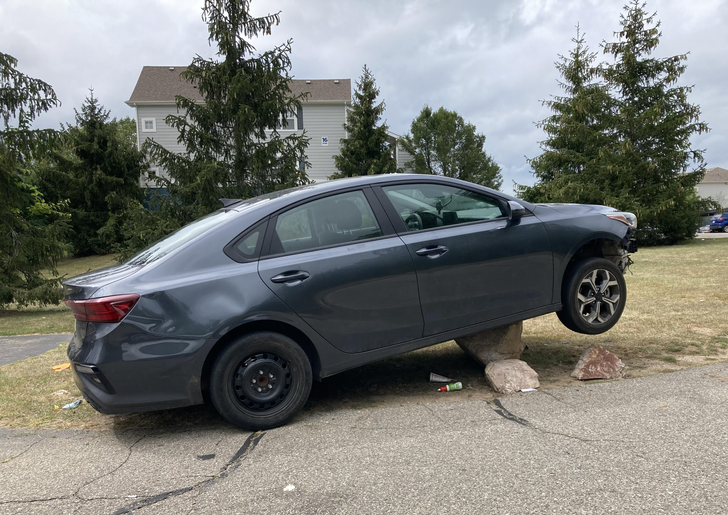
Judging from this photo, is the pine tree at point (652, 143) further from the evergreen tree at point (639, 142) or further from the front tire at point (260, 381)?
the front tire at point (260, 381)

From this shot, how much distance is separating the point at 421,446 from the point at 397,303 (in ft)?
3.55

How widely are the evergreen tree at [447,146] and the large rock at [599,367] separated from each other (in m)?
42.4

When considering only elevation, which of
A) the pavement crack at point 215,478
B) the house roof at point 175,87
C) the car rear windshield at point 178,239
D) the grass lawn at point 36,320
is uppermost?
the house roof at point 175,87

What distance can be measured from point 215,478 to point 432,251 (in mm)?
2207

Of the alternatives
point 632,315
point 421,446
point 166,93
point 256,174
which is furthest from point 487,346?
point 166,93

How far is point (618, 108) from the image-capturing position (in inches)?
1101

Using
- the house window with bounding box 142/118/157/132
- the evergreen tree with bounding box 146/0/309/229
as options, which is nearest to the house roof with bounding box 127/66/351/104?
the house window with bounding box 142/118/157/132

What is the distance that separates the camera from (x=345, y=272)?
392 centimetres

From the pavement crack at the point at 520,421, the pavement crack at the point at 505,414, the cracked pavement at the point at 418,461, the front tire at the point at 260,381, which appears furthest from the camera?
the pavement crack at the point at 505,414

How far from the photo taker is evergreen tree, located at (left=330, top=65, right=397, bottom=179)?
3284 cm

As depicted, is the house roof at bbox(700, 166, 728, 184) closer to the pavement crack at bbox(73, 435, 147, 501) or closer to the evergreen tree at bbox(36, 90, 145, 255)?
the evergreen tree at bbox(36, 90, 145, 255)

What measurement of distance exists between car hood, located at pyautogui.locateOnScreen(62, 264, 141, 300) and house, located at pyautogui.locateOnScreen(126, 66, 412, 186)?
30.3 metres

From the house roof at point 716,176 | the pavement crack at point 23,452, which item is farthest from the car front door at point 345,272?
the house roof at point 716,176

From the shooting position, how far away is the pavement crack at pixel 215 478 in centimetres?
282
